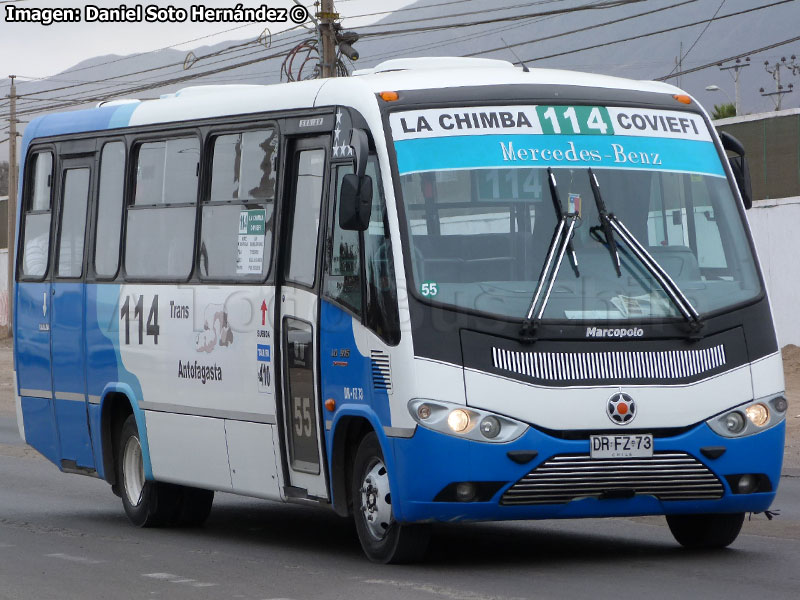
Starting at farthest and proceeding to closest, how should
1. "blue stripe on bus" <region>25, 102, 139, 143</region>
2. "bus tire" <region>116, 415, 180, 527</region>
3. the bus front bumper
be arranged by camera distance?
"blue stripe on bus" <region>25, 102, 139, 143</region>, "bus tire" <region>116, 415, 180, 527</region>, the bus front bumper

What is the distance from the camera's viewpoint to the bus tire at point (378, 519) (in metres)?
9.62

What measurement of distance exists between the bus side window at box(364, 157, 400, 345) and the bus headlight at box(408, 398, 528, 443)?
1.50 feet

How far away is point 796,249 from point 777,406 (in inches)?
865

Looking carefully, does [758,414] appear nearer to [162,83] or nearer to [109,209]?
[109,209]

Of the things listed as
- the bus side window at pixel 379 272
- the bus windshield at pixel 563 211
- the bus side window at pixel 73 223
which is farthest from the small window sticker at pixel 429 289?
the bus side window at pixel 73 223

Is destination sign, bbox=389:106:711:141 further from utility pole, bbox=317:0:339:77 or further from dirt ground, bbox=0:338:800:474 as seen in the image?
utility pole, bbox=317:0:339:77

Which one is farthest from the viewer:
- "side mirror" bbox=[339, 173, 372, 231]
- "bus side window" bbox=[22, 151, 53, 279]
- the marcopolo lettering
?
"bus side window" bbox=[22, 151, 53, 279]

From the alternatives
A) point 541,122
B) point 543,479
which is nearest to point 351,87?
point 541,122

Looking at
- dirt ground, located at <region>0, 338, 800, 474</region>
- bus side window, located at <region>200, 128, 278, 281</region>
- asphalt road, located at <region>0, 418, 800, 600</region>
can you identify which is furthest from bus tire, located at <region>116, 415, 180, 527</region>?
dirt ground, located at <region>0, 338, 800, 474</region>

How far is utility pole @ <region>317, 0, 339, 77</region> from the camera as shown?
3288 cm

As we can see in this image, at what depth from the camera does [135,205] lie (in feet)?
42.7

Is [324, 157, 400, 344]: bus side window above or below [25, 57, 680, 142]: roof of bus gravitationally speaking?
below

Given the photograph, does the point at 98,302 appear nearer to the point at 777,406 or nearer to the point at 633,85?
the point at 633,85

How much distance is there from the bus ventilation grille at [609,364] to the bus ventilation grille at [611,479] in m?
0.45
